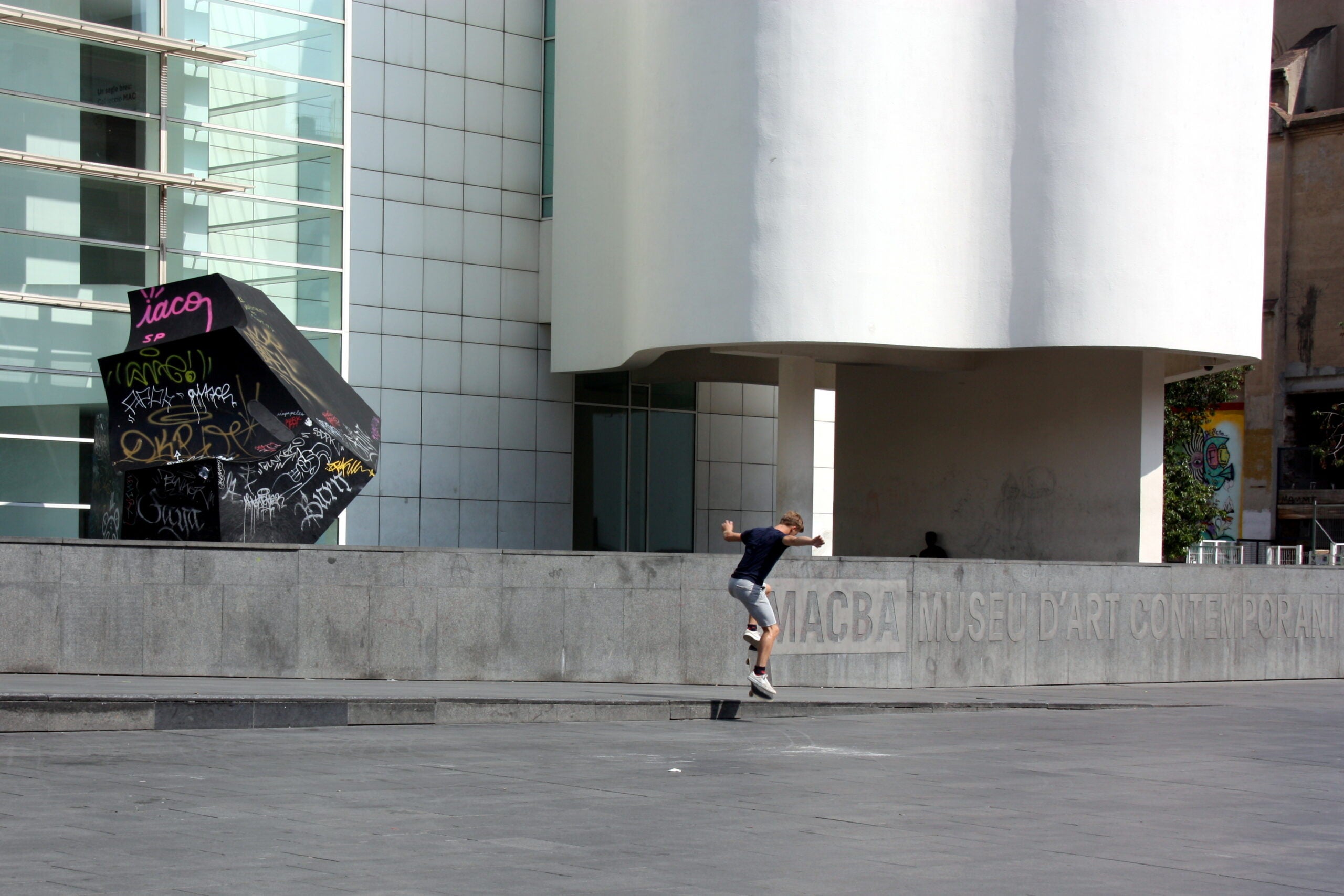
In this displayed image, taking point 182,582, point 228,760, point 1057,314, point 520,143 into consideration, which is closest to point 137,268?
point 520,143

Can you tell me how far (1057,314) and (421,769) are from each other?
15.3 m

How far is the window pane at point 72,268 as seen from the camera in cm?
2212

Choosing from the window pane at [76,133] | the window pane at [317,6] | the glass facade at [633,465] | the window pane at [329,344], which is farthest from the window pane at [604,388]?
the window pane at [76,133]

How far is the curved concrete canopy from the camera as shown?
22297mm

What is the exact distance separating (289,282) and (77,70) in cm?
441

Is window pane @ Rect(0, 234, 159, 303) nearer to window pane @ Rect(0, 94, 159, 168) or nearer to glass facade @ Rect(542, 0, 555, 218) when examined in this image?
window pane @ Rect(0, 94, 159, 168)

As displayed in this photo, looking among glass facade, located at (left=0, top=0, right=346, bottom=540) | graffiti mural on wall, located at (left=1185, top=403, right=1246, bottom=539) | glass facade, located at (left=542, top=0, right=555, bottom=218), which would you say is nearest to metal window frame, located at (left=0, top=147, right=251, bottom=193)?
glass facade, located at (left=0, top=0, right=346, bottom=540)

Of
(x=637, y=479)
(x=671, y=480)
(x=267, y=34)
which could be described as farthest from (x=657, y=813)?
(x=671, y=480)

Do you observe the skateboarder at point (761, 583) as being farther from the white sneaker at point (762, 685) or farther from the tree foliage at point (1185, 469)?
the tree foliage at point (1185, 469)

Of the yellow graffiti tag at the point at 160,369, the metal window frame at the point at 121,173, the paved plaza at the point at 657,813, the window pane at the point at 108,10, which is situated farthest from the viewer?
the window pane at the point at 108,10

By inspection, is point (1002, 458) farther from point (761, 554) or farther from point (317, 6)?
point (317, 6)

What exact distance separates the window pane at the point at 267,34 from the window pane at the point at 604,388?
6821mm

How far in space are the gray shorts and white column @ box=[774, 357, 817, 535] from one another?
11598 mm

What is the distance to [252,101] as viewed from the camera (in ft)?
80.3
